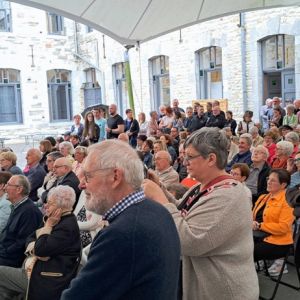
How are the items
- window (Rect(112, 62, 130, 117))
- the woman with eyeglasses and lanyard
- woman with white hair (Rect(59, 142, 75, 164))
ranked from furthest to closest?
window (Rect(112, 62, 130, 117))
woman with white hair (Rect(59, 142, 75, 164))
the woman with eyeglasses and lanyard

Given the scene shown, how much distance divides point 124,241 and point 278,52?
1259cm

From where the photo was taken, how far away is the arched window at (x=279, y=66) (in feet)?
42.0

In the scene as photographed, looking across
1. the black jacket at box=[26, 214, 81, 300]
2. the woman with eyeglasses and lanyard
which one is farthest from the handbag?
the woman with eyeglasses and lanyard

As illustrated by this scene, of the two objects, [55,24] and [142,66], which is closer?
[142,66]

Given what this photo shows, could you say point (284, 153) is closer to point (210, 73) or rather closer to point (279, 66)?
point (279, 66)

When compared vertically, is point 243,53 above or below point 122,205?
above

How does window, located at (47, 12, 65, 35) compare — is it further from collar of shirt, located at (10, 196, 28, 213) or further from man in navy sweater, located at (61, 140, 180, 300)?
man in navy sweater, located at (61, 140, 180, 300)

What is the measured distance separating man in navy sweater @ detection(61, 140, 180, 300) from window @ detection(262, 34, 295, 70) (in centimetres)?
1194

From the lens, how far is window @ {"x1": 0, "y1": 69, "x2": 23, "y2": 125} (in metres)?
20.1

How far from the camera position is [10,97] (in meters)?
20.5

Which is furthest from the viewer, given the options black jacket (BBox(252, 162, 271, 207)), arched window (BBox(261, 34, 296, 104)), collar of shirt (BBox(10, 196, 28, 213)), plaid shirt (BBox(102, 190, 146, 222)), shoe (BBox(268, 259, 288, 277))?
arched window (BBox(261, 34, 296, 104))

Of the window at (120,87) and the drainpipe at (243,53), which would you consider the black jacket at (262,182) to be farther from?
the window at (120,87)

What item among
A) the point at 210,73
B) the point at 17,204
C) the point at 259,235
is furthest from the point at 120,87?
the point at 259,235

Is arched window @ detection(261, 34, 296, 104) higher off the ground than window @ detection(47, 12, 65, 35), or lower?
lower
